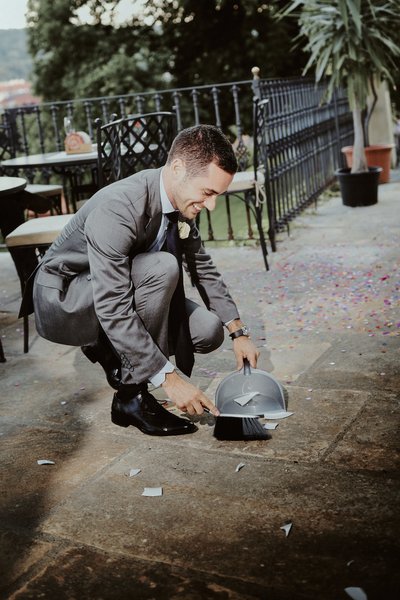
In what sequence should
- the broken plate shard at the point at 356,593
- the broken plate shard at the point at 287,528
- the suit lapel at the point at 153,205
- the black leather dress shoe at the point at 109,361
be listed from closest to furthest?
the broken plate shard at the point at 356,593 → the broken plate shard at the point at 287,528 → the suit lapel at the point at 153,205 → the black leather dress shoe at the point at 109,361

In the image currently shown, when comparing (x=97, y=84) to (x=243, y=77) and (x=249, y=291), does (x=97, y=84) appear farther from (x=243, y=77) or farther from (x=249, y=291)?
(x=249, y=291)

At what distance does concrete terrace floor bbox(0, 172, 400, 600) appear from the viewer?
1.79 m

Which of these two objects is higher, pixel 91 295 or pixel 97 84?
pixel 97 84

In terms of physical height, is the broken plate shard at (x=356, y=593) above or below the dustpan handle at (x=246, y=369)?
below

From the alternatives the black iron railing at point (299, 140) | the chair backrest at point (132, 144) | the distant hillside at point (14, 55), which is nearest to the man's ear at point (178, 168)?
the chair backrest at point (132, 144)

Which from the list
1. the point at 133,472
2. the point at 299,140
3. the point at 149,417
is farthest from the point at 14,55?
the point at 133,472

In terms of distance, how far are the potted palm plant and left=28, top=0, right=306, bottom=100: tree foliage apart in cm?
657

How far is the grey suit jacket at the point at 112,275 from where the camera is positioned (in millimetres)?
2305

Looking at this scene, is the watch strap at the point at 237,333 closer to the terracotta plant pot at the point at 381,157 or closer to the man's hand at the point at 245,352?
the man's hand at the point at 245,352

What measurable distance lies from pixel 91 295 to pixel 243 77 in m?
12.3

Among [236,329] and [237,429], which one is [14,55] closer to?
[236,329]

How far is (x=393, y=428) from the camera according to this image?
2.51 meters

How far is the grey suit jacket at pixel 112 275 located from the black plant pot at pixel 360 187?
4.61 metres

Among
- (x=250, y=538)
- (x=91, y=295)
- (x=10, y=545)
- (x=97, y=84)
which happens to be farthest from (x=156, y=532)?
(x=97, y=84)
